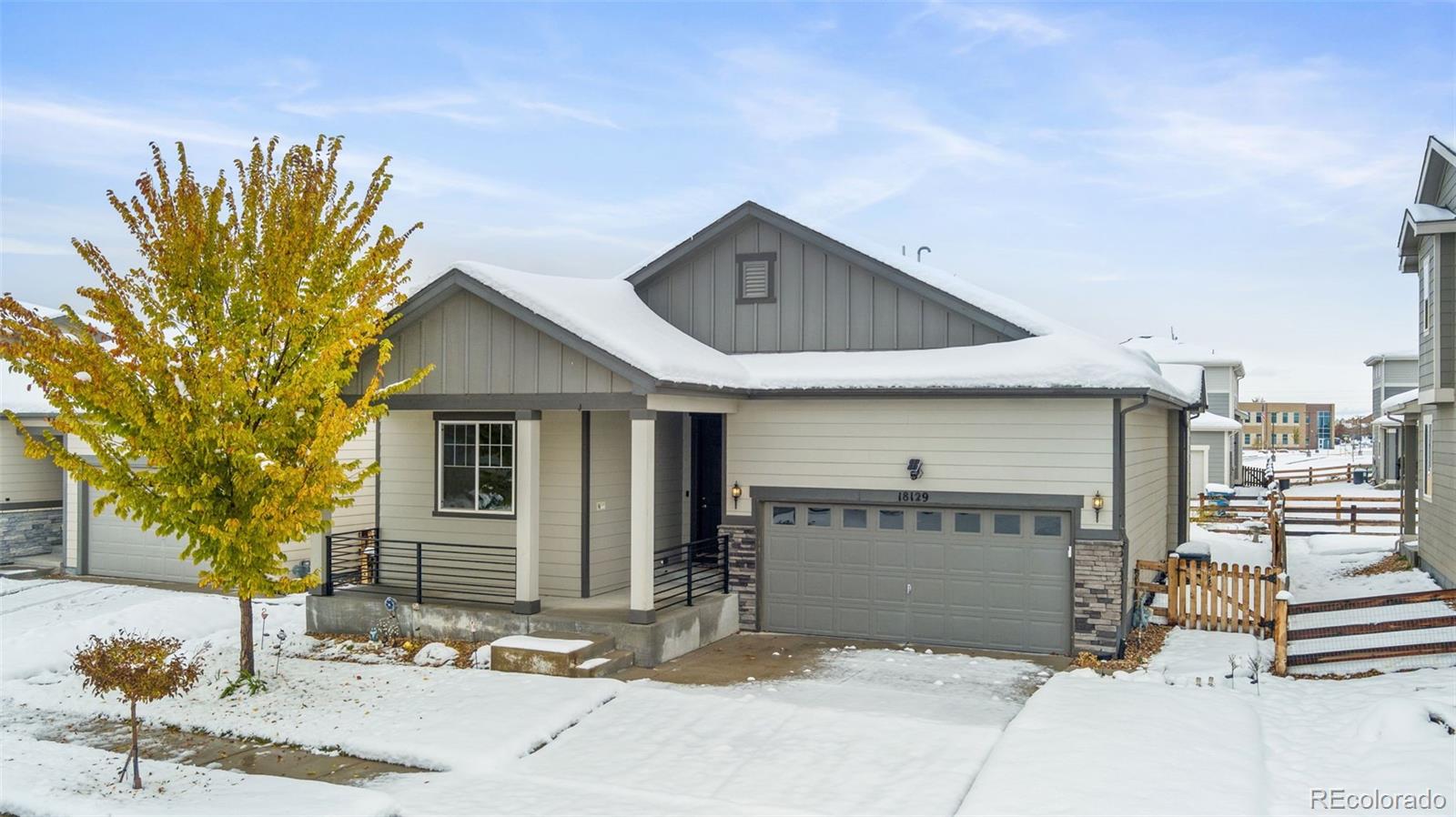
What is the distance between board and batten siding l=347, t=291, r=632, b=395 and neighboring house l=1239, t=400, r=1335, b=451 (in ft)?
286

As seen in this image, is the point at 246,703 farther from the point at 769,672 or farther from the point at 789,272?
the point at 789,272

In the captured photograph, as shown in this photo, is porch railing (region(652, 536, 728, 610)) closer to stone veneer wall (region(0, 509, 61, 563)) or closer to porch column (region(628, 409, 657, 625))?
porch column (region(628, 409, 657, 625))

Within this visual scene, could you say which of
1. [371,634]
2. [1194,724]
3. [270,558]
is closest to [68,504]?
[371,634]

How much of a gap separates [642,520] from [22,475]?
16.9 meters

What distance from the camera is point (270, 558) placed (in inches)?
414

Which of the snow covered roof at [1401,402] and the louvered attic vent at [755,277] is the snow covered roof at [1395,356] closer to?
the snow covered roof at [1401,402]

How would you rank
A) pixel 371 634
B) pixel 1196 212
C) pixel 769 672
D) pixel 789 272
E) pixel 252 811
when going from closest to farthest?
pixel 252 811
pixel 769 672
pixel 371 634
pixel 789 272
pixel 1196 212

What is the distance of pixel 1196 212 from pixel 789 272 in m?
13.0

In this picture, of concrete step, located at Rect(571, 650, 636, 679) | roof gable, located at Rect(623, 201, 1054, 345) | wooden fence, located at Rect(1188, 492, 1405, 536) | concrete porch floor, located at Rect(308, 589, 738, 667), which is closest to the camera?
concrete step, located at Rect(571, 650, 636, 679)

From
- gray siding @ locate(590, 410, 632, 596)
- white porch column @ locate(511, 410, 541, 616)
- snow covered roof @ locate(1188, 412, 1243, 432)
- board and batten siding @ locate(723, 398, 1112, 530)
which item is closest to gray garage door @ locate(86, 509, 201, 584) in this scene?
gray siding @ locate(590, 410, 632, 596)

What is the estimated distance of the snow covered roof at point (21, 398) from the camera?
20.3 metres

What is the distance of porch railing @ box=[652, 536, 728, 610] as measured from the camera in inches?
517

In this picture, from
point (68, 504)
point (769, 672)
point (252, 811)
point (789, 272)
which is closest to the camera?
point (252, 811)

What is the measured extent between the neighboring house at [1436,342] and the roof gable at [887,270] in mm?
6289
